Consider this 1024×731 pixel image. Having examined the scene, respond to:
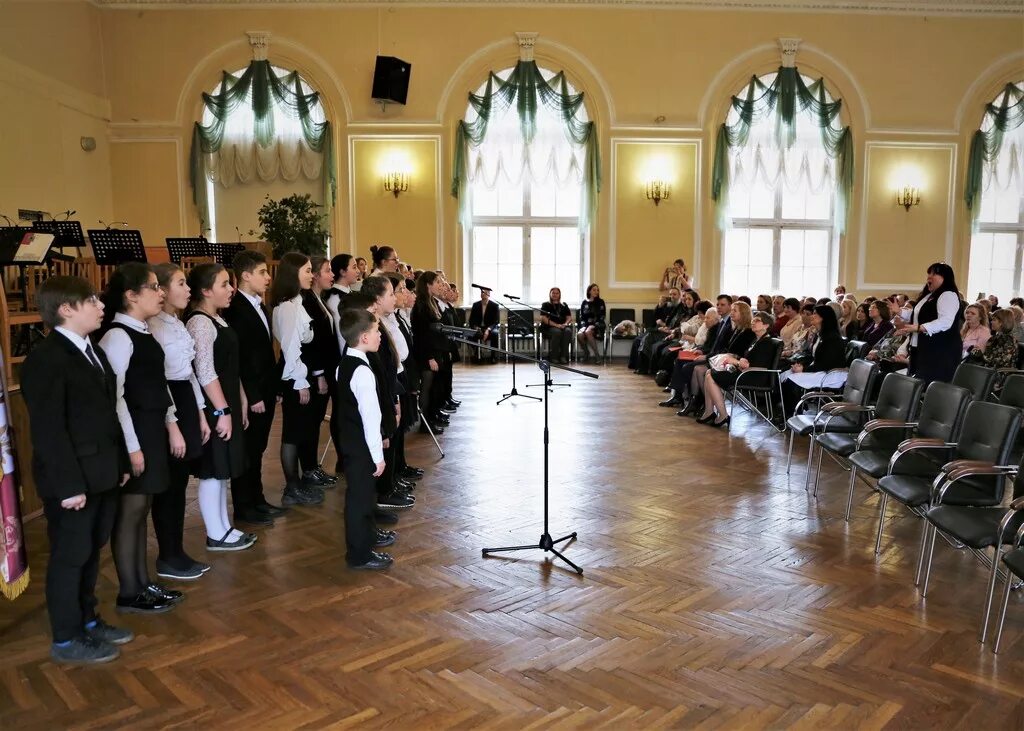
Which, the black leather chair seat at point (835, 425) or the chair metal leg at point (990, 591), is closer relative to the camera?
the chair metal leg at point (990, 591)

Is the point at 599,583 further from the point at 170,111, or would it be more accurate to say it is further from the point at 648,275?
the point at 170,111

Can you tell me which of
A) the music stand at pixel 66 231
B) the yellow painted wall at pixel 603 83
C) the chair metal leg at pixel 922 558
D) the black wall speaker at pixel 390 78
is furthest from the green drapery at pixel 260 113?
the chair metal leg at pixel 922 558

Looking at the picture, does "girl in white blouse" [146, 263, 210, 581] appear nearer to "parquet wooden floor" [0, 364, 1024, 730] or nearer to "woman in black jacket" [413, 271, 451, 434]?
"parquet wooden floor" [0, 364, 1024, 730]

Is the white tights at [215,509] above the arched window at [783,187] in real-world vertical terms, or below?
below

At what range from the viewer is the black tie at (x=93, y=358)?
2.65m

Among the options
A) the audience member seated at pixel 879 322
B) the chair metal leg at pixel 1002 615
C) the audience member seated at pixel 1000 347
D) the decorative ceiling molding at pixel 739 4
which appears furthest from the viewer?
the decorative ceiling molding at pixel 739 4

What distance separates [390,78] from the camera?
438 inches

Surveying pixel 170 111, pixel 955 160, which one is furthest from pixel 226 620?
pixel 955 160

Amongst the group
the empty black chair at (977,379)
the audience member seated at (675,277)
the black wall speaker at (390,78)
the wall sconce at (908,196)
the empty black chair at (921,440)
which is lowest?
the empty black chair at (921,440)

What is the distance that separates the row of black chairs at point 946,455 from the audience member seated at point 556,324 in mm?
6548

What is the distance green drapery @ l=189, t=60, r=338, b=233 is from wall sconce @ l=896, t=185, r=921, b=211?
8554 millimetres

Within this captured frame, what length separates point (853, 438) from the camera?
4.61m

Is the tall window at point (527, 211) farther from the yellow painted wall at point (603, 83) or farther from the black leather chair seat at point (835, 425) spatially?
the black leather chair seat at point (835, 425)

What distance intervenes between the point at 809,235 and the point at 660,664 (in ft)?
35.5
